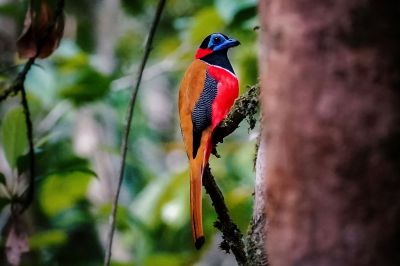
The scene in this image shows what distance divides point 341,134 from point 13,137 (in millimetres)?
2582

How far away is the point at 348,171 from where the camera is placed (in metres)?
0.87

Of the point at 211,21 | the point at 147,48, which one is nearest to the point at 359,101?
the point at 147,48

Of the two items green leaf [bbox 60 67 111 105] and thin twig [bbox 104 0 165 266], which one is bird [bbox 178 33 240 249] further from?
green leaf [bbox 60 67 111 105]

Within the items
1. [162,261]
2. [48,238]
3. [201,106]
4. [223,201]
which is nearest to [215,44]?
[201,106]

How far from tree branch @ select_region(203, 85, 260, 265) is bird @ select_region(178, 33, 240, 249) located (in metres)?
0.09

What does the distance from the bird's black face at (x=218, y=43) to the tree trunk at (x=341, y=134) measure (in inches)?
96.3

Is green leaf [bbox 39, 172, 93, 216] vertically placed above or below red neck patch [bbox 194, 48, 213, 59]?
above

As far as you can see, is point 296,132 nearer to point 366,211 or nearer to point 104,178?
point 366,211

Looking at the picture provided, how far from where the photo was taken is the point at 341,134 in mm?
873

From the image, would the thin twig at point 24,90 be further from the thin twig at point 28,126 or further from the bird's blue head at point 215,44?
the bird's blue head at point 215,44

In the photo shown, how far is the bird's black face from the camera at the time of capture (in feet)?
11.1

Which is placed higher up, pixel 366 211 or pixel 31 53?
pixel 31 53

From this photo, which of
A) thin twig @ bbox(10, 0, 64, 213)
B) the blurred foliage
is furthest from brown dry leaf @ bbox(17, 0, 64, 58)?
the blurred foliage

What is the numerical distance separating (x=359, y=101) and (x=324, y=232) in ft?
0.50
